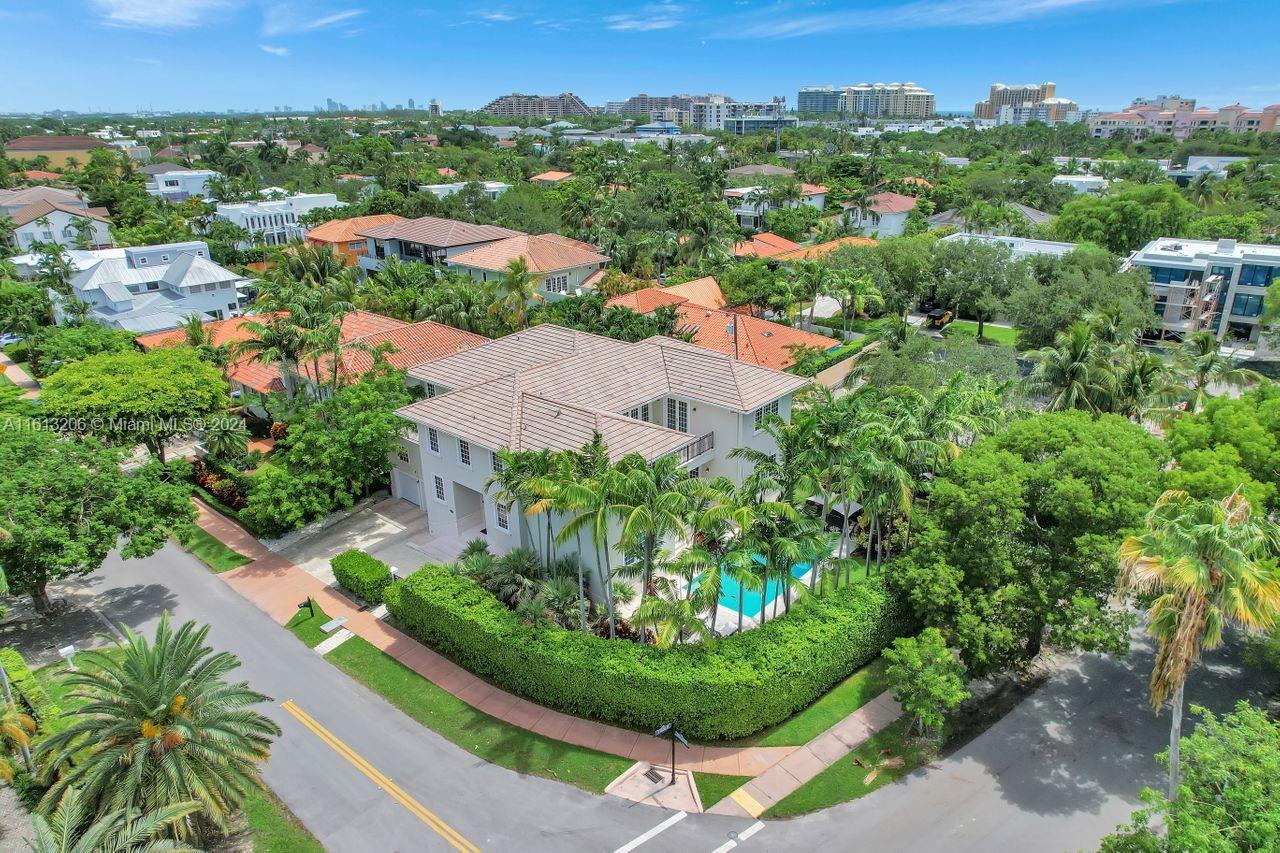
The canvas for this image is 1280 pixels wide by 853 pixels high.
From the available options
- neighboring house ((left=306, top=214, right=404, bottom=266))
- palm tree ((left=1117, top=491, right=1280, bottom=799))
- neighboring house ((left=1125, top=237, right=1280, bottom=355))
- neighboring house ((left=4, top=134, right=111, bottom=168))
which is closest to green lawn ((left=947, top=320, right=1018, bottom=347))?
neighboring house ((left=1125, top=237, right=1280, bottom=355))

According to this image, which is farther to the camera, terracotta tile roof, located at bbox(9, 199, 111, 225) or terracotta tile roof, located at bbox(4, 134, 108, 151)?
terracotta tile roof, located at bbox(4, 134, 108, 151)

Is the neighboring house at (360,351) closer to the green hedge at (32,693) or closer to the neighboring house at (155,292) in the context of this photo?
the neighboring house at (155,292)

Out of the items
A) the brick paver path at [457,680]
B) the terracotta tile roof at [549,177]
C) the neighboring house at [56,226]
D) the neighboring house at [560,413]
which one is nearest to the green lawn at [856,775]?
the brick paver path at [457,680]

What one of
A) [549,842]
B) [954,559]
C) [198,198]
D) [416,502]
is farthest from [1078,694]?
[198,198]

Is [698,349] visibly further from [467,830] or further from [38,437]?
[38,437]

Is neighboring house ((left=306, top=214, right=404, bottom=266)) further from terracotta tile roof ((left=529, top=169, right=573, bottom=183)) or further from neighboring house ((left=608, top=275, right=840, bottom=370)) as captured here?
terracotta tile roof ((left=529, top=169, right=573, bottom=183))
